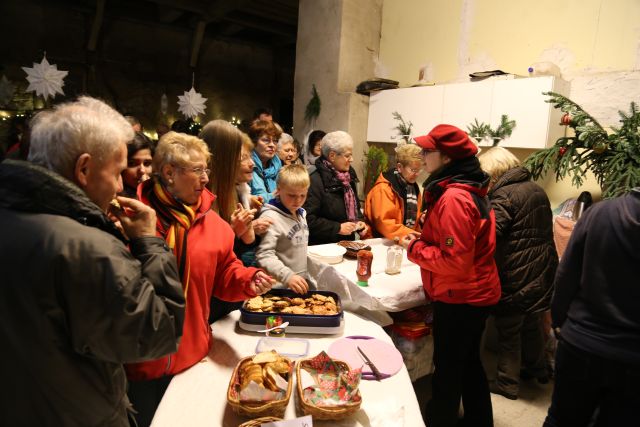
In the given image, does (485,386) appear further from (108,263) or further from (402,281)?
(108,263)

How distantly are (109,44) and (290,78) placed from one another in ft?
A: 16.4

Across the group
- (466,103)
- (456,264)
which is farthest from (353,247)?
(466,103)

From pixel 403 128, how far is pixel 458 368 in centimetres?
339

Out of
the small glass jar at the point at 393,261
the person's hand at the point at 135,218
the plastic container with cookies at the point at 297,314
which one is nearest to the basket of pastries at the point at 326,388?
the plastic container with cookies at the point at 297,314

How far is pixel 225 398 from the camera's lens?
4.32ft

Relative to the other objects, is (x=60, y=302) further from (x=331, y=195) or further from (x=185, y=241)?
(x=331, y=195)

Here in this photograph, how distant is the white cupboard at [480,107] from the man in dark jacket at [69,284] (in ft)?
12.3

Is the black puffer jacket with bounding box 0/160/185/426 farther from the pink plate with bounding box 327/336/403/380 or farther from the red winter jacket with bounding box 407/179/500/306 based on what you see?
the red winter jacket with bounding box 407/179/500/306

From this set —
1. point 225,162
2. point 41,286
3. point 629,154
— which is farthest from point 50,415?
point 629,154

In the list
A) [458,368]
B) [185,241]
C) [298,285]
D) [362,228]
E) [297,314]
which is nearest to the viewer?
[185,241]

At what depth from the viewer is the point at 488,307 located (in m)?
2.18

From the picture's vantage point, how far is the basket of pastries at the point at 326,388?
1.22 meters

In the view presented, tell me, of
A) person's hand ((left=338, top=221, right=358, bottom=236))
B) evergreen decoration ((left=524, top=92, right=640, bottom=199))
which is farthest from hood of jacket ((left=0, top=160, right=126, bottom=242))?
evergreen decoration ((left=524, top=92, right=640, bottom=199))

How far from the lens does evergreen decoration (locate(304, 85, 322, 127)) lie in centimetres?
572
